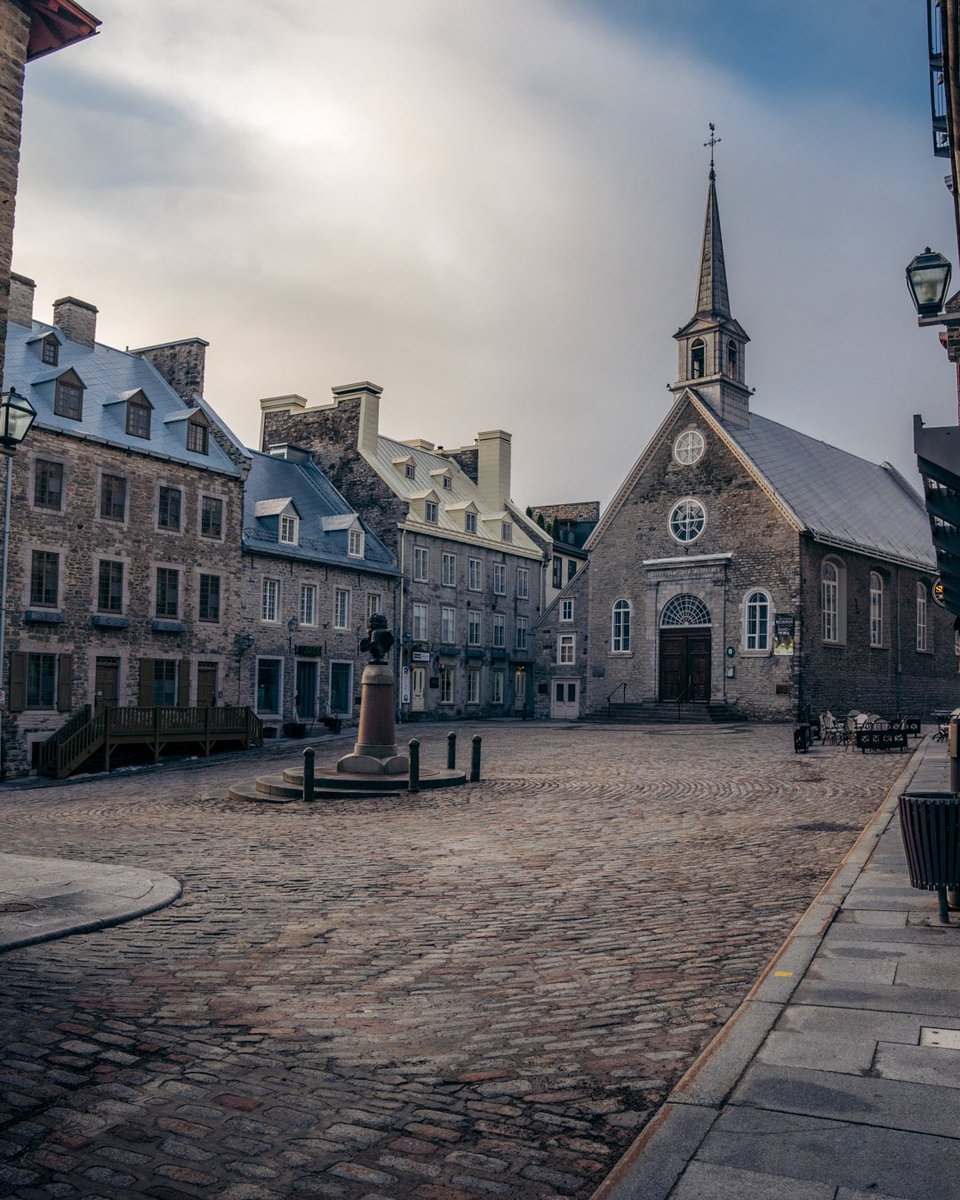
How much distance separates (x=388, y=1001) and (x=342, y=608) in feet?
114

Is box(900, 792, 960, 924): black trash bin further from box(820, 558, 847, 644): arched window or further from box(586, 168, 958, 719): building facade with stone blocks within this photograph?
box(820, 558, 847, 644): arched window

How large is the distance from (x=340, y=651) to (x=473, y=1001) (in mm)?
34337

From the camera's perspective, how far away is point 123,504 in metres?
31.9

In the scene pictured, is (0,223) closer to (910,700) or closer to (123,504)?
(123,504)

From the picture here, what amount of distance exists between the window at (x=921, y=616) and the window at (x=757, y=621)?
10.8 metres

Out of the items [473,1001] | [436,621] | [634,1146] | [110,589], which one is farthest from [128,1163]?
[436,621]

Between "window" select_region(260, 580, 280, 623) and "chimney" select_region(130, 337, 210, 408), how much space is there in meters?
→ 6.92

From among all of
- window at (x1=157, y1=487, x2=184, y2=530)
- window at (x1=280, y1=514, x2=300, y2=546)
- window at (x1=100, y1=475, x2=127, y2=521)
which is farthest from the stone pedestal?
window at (x1=280, y1=514, x2=300, y2=546)

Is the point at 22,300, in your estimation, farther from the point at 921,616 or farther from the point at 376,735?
the point at 921,616

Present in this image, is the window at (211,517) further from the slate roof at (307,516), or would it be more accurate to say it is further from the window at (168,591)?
the window at (168,591)

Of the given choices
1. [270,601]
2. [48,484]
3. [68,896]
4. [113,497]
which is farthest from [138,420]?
[68,896]

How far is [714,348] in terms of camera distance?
44344 mm

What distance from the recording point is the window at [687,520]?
4284 centimetres

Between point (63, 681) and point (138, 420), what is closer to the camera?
point (63, 681)
